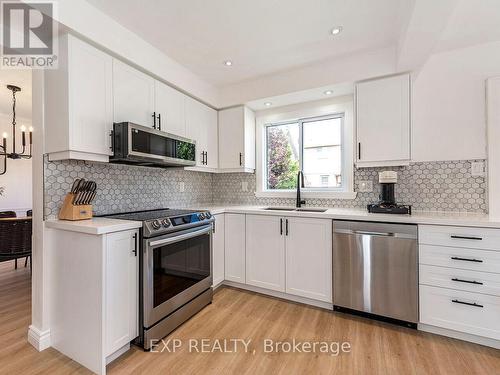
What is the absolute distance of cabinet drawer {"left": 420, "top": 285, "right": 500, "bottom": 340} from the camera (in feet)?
5.71

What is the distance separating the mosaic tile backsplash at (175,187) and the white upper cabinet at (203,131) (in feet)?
1.21

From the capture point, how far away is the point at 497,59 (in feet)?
7.06

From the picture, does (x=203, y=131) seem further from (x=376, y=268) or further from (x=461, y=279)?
(x=461, y=279)

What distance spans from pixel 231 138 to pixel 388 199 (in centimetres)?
202

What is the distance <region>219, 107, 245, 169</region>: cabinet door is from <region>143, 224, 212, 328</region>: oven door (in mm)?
1084

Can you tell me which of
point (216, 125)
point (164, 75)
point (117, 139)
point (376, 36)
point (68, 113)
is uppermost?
point (376, 36)

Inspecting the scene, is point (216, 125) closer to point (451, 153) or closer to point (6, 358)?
point (451, 153)

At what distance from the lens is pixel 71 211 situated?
175cm

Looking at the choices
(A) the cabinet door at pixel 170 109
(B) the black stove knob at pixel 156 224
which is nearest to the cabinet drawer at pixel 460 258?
(B) the black stove knob at pixel 156 224

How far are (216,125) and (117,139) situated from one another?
63.3 inches

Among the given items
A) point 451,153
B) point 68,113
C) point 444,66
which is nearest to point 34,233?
point 68,113

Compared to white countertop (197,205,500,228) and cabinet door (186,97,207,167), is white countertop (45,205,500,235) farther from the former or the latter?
cabinet door (186,97,207,167)

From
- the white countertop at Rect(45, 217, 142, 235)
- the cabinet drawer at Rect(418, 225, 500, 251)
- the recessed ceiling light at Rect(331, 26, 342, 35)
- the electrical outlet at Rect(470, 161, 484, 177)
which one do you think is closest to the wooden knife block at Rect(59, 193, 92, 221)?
the white countertop at Rect(45, 217, 142, 235)

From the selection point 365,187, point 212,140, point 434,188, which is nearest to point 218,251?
point 212,140
